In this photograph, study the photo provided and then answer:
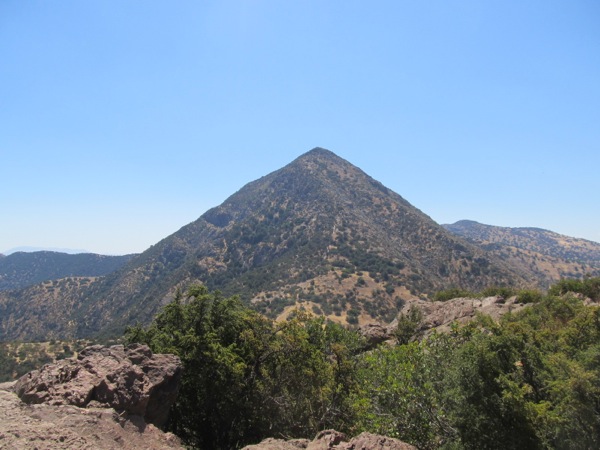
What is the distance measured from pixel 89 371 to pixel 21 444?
400 cm

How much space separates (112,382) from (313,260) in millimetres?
104481

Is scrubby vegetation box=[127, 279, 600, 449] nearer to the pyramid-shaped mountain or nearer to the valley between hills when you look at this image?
the valley between hills

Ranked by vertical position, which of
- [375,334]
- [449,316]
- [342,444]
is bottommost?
[375,334]

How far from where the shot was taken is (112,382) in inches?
479

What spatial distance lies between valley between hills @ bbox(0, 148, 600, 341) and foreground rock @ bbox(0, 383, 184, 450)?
235 feet

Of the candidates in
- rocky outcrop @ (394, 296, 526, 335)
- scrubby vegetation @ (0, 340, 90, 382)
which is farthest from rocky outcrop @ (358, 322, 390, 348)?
scrubby vegetation @ (0, 340, 90, 382)

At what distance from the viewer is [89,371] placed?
12516mm

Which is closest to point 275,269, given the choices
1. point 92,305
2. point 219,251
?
point 219,251

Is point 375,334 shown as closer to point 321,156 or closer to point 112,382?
point 112,382

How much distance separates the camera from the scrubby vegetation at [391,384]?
34.8ft

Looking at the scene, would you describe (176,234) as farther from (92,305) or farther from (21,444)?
(21,444)

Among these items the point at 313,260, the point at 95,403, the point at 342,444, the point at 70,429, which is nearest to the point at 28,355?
the point at 95,403

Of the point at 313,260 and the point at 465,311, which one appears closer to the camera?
the point at 465,311

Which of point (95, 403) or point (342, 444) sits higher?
point (95, 403)
